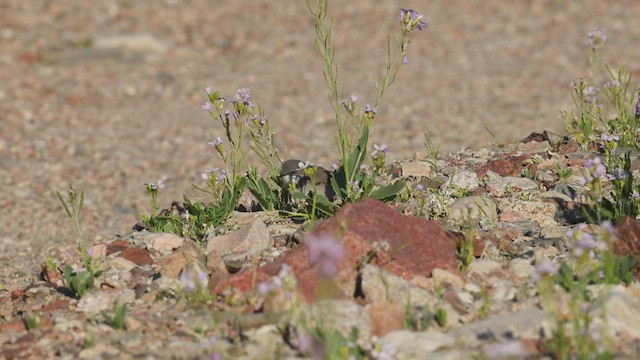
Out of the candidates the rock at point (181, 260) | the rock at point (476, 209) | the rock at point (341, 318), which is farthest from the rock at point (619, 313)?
the rock at point (181, 260)

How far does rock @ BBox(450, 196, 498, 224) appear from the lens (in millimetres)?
4734

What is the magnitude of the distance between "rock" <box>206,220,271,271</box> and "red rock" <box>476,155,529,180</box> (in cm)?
151

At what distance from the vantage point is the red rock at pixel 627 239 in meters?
4.02

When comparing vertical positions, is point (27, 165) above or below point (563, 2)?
below

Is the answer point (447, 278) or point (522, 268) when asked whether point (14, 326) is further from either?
point (522, 268)

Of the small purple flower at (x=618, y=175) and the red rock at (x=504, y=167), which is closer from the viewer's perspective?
the small purple flower at (x=618, y=175)

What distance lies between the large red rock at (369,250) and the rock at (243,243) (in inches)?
13.7

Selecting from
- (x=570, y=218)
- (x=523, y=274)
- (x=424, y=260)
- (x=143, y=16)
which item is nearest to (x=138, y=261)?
(x=424, y=260)

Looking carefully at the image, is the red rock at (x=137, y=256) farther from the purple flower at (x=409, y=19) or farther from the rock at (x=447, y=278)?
the purple flower at (x=409, y=19)

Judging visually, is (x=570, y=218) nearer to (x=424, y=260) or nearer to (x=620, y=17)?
(x=424, y=260)

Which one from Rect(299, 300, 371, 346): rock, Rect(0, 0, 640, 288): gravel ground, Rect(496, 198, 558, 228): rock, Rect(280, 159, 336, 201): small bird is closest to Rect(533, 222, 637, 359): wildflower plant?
Rect(299, 300, 371, 346): rock

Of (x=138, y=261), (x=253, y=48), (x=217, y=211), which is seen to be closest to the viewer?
(x=138, y=261)

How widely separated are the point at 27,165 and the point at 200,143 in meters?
1.75

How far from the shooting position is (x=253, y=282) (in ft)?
12.7
